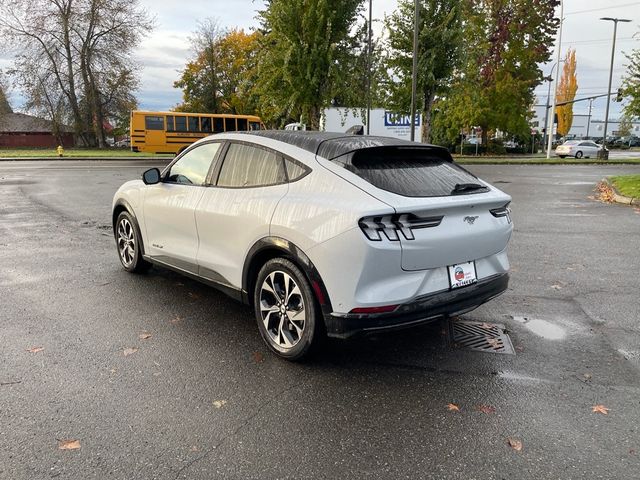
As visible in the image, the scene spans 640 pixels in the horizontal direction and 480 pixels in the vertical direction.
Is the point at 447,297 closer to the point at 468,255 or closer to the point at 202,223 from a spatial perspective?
the point at 468,255

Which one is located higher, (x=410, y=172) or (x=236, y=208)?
(x=410, y=172)

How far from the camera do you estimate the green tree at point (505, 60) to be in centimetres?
3862

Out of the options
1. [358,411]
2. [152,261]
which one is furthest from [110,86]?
[358,411]

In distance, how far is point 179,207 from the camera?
15.4ft

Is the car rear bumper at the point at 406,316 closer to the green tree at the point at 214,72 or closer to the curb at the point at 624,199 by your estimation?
the curb at the point at 624,199

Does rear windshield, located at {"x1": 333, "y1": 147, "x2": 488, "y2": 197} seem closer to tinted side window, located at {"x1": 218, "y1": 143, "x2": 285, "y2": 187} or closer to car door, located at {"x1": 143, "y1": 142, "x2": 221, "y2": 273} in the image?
tinted side window, located at {"x1": 218, "y1": 143, "x2": 285, "y2": 187}

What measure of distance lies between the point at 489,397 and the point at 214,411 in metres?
1.72

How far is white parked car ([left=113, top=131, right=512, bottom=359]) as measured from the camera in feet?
10.3

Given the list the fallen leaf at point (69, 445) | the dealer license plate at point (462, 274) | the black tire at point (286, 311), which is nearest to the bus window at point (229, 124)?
the black tire at point (286, 311)

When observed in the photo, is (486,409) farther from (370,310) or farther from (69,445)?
(69,445)

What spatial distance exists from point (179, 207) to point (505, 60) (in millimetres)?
41083

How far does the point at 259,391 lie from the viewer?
3.23 metres

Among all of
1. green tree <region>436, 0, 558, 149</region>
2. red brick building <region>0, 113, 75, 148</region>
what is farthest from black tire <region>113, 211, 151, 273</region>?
red brick building <region>0, 113, 75, 148</region>

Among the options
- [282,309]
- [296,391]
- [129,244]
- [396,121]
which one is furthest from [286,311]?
[396,121]
